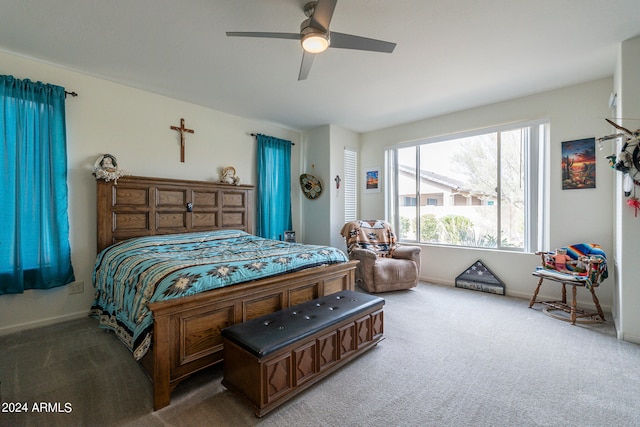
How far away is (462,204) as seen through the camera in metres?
4.54

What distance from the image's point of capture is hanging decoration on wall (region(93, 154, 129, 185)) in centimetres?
309

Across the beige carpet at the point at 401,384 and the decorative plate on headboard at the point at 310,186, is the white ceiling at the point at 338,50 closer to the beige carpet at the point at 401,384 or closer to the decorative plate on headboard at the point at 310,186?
the decorative plate on headboard at the point at 310,186

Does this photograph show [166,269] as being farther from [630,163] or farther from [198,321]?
[630,163]

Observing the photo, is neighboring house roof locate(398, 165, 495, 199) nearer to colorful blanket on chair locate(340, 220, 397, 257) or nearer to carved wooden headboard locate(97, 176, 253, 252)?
colorful blanket on chair locate(340, 220, 397, 257)

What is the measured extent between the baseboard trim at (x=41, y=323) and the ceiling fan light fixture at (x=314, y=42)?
375cm

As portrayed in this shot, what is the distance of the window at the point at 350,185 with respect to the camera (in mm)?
5387

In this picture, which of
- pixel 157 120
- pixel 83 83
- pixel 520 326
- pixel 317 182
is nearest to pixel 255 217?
pixel 317 182

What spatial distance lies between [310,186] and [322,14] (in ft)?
11.6

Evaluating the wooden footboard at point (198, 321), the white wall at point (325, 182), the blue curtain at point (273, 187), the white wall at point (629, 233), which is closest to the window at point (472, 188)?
the white wall at point (325, 182)

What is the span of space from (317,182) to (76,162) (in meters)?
3.41

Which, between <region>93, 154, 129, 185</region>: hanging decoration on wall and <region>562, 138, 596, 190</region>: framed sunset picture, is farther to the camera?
<region>562, 138, 596, 190</region>: framed sunset picture

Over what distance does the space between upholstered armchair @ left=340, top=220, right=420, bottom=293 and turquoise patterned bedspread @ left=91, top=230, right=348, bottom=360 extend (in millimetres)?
1148

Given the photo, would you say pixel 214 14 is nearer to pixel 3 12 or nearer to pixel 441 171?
pixel 3 12

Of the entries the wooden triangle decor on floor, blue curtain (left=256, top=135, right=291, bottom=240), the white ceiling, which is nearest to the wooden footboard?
the white ceiling
